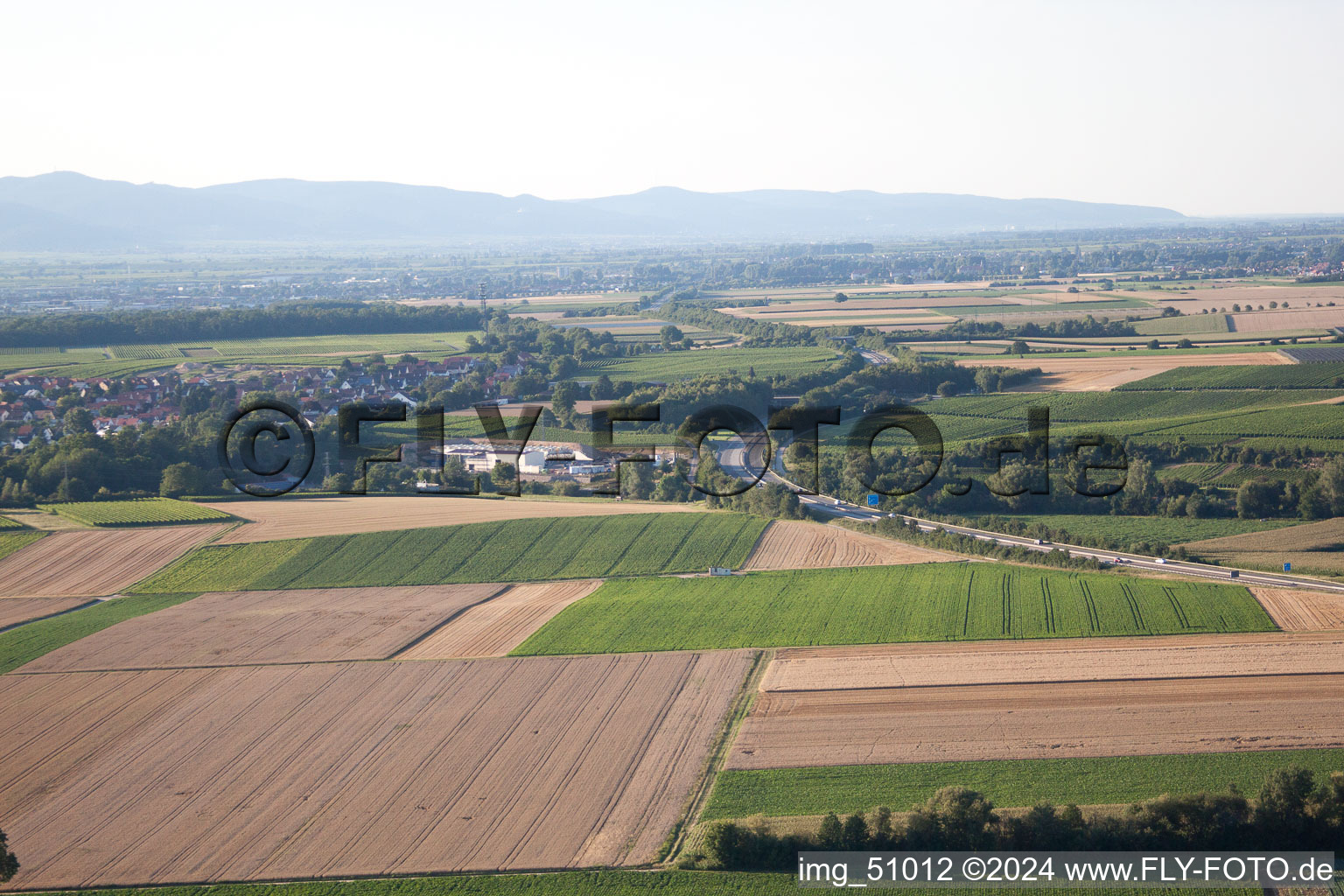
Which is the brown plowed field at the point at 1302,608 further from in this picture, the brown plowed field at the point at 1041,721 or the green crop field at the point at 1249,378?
the green crop field at the point at 1249,378

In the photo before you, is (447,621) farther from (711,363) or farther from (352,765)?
A: (711,363)

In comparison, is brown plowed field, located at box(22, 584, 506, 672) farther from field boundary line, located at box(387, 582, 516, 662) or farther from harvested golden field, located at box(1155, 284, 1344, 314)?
harvested golden field, located at box(1155, 284, 1344, 314)

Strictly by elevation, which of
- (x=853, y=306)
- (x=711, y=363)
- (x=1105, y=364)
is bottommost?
(x=711, y=363)

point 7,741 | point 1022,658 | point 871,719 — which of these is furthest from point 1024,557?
point 7,741

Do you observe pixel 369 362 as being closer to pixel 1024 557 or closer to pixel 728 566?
pixel 728 566

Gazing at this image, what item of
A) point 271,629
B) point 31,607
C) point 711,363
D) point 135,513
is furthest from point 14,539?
point 711,363

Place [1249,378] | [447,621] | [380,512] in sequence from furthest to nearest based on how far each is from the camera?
1. [1249,378]
2. [380,512]
3. [447,621]

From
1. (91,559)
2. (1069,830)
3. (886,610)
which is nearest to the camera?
(1069,830)
